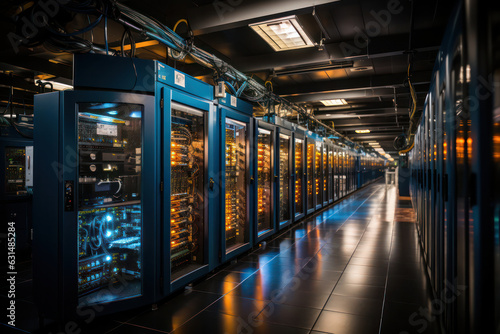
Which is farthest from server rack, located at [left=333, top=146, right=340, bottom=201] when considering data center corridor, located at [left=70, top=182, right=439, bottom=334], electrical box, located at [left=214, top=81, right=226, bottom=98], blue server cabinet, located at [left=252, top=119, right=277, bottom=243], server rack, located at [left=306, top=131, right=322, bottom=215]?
electrical box, located at [left=214, top=81, right=226, bottom=98]

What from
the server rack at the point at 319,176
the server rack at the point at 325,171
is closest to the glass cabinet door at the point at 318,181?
the server rack at the point at 319,176

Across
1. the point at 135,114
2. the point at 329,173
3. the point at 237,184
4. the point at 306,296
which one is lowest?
the point at 306,296

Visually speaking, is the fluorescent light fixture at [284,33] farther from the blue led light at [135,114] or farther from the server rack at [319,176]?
the server rack at [319,176]

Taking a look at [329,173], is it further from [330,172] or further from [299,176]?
[299,176]

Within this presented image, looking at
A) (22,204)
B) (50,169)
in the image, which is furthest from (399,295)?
(22,204)

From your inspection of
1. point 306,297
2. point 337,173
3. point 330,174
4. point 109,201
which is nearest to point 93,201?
point 109,201

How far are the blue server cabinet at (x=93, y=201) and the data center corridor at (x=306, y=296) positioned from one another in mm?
394

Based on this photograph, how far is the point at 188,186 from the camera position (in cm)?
410

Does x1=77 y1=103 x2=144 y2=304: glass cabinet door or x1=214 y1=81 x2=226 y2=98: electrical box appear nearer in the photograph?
x1=77 y1=103 x2=144 y2=304: glass cabinet door

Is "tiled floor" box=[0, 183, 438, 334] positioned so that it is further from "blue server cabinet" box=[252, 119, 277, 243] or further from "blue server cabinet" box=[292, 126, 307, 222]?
"blue server cabinet" box=[292, 126, 307, 222]

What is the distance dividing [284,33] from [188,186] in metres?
2.72

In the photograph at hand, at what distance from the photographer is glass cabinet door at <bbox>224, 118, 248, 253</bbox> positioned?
16.7ft

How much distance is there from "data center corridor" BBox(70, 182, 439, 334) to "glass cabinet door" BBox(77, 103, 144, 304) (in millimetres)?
410

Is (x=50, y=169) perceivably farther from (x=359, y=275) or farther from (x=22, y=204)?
(x=359, y=275)
